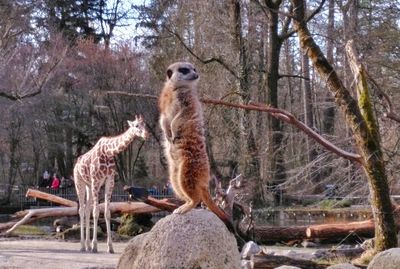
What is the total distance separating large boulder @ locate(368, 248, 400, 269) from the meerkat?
3585 millimetres

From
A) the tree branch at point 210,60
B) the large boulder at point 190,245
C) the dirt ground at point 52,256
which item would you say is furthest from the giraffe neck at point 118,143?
the tree branch at point 210,60

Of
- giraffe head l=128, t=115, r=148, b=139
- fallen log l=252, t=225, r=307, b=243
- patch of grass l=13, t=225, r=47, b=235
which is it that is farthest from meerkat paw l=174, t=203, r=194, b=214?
patch of grass l=13, t=225, r=47, b=235

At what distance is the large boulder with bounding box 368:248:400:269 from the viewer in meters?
9.15

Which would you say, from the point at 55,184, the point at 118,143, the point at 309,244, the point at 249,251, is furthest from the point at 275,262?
the point at 55,184

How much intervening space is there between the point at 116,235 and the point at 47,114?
2304 cm

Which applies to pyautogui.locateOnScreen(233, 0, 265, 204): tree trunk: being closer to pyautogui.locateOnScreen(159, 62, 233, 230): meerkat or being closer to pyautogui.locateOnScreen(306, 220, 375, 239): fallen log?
pyautogui.locateOnScreen(306, 220, 375, 239): fallen log

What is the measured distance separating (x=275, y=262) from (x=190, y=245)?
5617 millimetres

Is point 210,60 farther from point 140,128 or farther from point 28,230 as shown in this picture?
point 140,128

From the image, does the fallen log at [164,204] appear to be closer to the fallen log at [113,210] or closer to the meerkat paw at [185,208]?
the fallen log at [113,210]

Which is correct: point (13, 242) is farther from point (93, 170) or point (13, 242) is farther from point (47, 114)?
point (47, 114)

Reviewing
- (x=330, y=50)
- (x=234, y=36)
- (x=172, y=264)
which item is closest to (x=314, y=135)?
(x=172, y=264)

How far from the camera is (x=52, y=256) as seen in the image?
48.2 ft

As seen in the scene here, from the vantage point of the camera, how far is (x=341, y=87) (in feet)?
39.5

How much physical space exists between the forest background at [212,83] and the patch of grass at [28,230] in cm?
422
